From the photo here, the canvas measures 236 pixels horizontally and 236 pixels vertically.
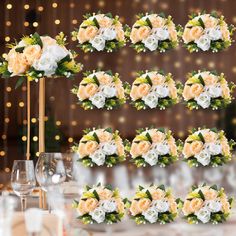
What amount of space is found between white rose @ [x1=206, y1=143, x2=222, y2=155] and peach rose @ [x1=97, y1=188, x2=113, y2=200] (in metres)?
0.44

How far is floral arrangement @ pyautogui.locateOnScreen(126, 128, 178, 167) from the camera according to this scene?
2.29 meters

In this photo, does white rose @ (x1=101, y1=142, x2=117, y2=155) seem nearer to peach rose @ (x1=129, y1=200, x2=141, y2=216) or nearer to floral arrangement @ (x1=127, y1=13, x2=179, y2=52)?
peach rose @ (x1=129, y1=200, x2=141, y2=216)

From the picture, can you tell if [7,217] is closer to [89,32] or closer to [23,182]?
[23,182]

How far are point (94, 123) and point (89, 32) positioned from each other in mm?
2823

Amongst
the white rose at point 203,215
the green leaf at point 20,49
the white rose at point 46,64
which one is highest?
the green leaf at point 20,49

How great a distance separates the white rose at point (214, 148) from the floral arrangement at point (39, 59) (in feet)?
2.57

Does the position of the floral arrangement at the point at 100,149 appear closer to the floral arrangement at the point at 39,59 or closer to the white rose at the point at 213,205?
the white rose at the point at 213,205

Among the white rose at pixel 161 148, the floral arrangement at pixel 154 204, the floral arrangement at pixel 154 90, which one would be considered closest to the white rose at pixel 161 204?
the floral arrangement at pixel 154 204

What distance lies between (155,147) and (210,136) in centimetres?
19

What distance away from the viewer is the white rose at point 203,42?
2424mm

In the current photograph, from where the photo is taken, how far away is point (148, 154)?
91.5 inches

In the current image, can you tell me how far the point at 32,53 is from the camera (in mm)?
1668

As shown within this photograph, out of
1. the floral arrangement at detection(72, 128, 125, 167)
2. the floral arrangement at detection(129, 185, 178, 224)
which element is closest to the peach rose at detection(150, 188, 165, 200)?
the floral arrangement at detection(129, 185, 178, 224)

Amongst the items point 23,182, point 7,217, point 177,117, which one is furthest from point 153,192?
point 177,117
